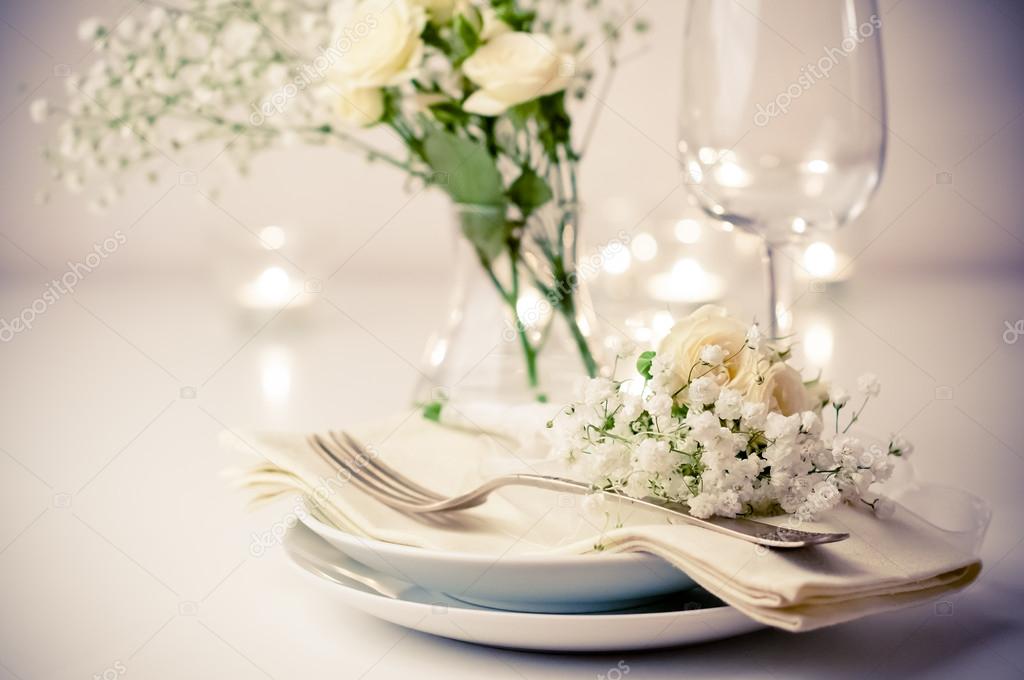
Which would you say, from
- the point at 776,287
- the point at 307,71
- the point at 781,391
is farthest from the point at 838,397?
the point at 307,71

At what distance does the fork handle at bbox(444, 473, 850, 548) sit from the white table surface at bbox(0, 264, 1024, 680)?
0.22 ft

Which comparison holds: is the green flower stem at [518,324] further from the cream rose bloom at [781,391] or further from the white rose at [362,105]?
the cream rose bloom at [781,391]

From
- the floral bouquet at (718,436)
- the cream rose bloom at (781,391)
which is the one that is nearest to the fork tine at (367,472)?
the floral bouquet at (718,436)

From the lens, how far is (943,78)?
2242mm

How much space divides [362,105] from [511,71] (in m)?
0.13

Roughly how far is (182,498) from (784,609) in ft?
1.71

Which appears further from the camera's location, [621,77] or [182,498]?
[621,77]

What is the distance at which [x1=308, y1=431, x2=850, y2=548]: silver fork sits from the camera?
509mm

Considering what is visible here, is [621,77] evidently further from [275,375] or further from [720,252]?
[275,375]

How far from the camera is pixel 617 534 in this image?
20.1 inches

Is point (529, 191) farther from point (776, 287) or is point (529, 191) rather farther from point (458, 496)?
point (458, 496)

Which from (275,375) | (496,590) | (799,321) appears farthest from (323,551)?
(799,321)

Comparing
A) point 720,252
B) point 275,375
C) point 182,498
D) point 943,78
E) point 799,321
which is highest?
point 943,78

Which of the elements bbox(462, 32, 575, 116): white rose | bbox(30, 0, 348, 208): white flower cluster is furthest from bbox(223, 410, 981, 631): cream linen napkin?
bbox(30, 0, 348, 208): white flower cluster
